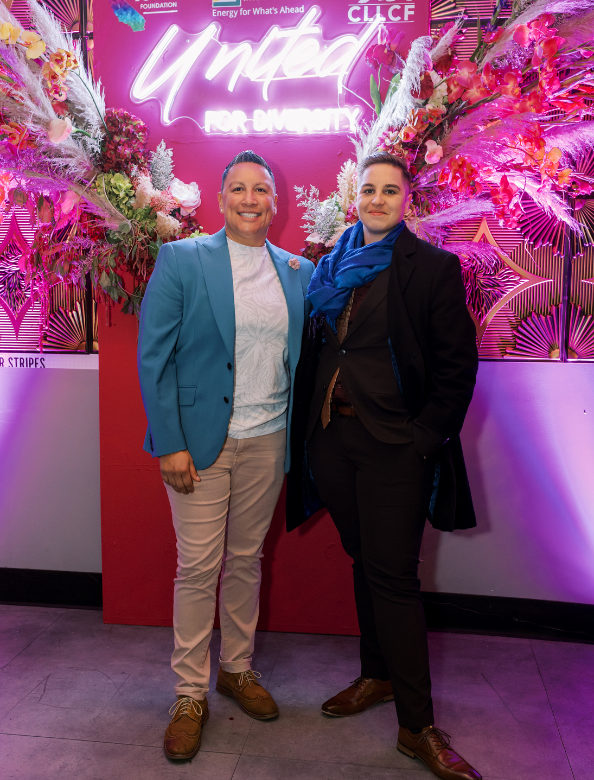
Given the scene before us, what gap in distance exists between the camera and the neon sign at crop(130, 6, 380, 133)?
277 cm

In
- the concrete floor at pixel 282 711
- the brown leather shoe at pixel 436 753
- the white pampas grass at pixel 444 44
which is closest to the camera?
the brown leather shoe at pixel 436 753

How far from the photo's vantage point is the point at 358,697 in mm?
2428

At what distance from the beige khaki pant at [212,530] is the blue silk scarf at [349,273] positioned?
52cm

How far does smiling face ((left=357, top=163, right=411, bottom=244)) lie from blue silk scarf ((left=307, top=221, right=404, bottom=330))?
0.14 ft

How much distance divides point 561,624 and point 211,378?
212 cm

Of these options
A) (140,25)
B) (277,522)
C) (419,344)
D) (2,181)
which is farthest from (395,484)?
(140,25)

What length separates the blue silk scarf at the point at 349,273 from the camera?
6.93ft

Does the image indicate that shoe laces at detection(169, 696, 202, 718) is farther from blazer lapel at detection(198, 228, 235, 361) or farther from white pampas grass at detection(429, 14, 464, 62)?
white pampas grass at detection(429, 14, 464, 62)

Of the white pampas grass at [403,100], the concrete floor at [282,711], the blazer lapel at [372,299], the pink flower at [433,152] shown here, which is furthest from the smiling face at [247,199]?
the concrete floor at [282,711]

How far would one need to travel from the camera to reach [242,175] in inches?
89.4

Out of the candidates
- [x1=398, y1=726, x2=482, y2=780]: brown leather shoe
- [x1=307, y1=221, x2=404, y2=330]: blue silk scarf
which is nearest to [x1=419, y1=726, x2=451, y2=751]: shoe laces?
[x1=398, y1=726, x2=482, y2=780]: brown leather shoe

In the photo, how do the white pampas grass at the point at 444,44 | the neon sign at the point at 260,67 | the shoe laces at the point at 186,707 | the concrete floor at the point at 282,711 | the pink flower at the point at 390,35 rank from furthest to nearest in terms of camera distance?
the neon sign at the point at 260,67, the pink flower at the point at 390,35, the white pampas grass at the point at 444,44, the shoe laces at the point at 186,707, the concrete floor at the point at 282,711

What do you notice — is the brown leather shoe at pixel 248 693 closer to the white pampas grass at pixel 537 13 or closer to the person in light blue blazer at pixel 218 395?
the person in light blue blazer at pixel 218 395

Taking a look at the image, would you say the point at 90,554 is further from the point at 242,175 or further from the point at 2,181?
the point at 242,175
